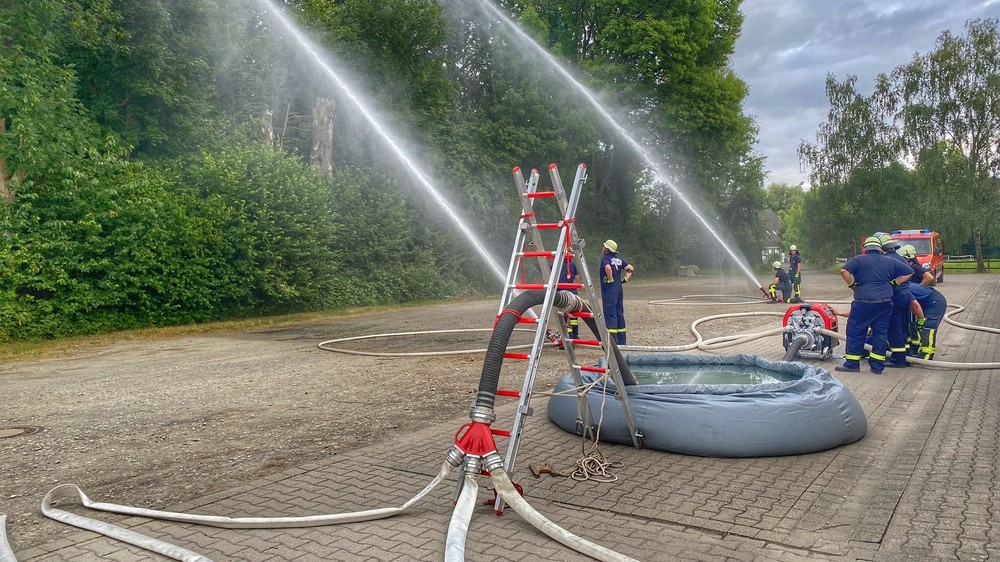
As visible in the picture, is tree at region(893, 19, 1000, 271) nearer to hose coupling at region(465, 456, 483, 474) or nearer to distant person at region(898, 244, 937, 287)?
distant person at region(898, 244, 937, 287)

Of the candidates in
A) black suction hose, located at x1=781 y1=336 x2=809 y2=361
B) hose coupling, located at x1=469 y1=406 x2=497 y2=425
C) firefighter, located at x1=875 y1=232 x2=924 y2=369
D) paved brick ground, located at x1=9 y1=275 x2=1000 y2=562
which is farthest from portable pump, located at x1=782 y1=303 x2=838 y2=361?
hose coupling, located at x1=469 y1=406 x2=497 y2=425

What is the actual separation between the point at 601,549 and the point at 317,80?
23.2 metres

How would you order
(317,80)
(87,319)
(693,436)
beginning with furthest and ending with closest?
(317,80), (87,319), (693,436)

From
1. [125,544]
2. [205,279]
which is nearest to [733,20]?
[205,279]

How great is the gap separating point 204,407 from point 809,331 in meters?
7.62

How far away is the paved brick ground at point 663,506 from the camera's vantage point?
12.1 feet

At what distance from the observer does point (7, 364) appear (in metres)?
11.1

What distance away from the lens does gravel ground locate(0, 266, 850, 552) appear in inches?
203

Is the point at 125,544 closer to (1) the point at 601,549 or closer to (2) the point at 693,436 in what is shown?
(1) the point at 601,549

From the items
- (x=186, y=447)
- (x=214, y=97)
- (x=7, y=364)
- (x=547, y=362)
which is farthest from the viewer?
(x=214, y=97)

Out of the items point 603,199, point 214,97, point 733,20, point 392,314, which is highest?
point 733,20

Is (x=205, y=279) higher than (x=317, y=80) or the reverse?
Answer: the reverse

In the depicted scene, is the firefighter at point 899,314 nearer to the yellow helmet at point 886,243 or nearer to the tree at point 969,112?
the yellow helmet at point 886,243

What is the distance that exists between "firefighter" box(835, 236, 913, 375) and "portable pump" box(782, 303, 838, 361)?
2.21ft
